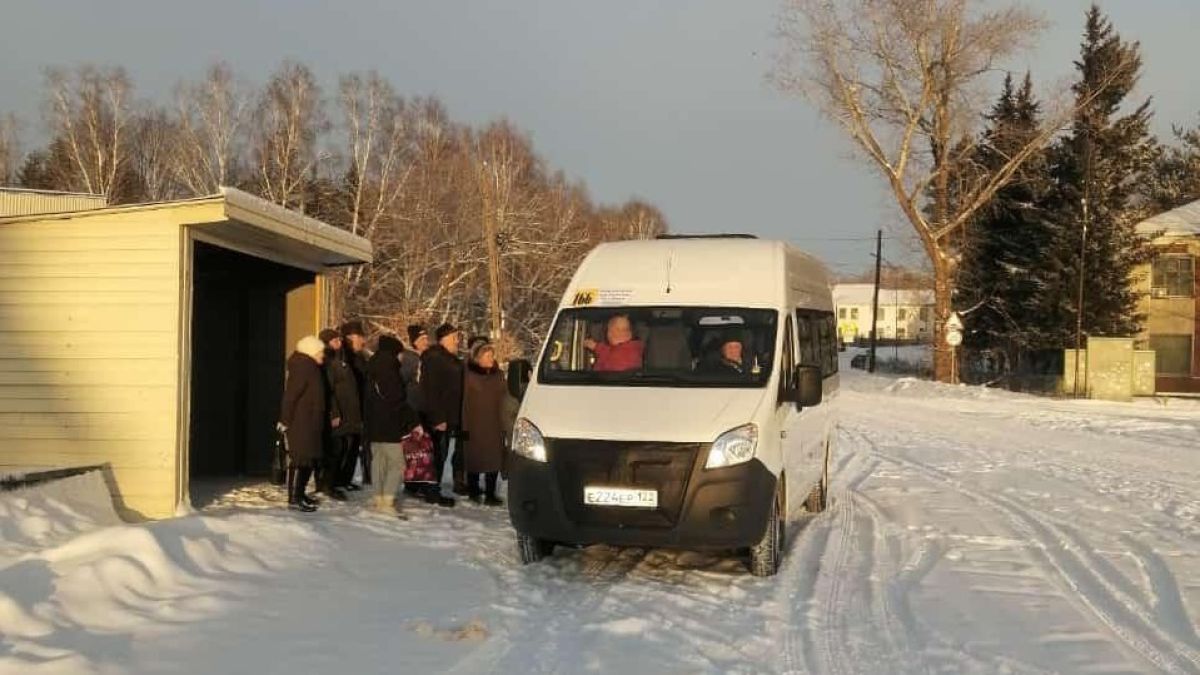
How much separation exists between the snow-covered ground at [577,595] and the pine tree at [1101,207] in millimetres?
32205

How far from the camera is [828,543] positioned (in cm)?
926

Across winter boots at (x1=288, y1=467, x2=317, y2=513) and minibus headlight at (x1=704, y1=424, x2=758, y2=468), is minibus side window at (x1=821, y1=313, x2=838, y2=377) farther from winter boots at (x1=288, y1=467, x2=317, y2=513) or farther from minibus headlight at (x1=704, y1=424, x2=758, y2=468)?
winter boots at (x1=288, y1=467, x2=317, y2=513)

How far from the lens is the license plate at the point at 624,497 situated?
23.7 ft

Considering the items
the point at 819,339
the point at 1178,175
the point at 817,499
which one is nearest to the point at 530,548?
the point at 817,499

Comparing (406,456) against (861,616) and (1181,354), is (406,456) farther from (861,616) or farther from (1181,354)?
(1181,354)

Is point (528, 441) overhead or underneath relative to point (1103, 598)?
overhead

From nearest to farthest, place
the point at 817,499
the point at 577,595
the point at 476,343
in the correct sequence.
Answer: the point at 577,595
the point at 817,499
the point at 476,343

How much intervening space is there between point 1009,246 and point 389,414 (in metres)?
40.0

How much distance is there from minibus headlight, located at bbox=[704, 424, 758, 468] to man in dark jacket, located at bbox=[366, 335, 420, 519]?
3891 millimetres

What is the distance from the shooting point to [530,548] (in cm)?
804

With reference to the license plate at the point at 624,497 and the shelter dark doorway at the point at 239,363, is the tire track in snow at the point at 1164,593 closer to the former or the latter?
the license plate at the point at 624,497

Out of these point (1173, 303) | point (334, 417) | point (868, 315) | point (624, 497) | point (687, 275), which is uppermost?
point (868, 315)

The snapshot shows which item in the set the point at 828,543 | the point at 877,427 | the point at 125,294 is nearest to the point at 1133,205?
the point at 877,427

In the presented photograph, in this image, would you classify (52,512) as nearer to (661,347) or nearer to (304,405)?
(304,405)
